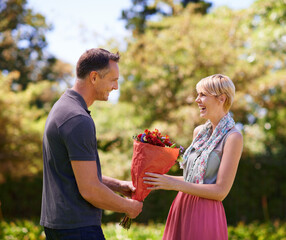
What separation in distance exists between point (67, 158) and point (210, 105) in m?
1.24

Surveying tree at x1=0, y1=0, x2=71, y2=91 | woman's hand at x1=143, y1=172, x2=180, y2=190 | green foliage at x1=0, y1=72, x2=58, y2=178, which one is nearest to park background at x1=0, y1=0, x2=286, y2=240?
green foliage at x1=0, y1=72, x2=58, y2=178

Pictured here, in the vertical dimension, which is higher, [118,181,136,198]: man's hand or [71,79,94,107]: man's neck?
[71,79,94,107]: man's neck

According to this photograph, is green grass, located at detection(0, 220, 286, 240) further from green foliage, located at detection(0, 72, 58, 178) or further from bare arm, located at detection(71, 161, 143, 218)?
bare arm, located at detection(71, 161, 143, 218)

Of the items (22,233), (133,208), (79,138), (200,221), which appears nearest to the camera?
(79,138)

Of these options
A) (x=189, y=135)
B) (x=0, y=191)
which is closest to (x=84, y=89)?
(x=189, y=135)

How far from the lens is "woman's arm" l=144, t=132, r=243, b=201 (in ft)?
9.08

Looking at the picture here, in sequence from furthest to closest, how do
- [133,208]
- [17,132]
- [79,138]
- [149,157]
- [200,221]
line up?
[17,132]
[200,221]
[149,157]
[133,208]
[79,138]

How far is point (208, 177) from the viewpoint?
2904 millimetres

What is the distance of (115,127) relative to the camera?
9859 millimetres

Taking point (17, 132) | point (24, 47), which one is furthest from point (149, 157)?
point (24, 47)

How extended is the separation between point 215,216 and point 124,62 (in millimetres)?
7984

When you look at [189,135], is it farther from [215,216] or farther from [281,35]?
[215,216]

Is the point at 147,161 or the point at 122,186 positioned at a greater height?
the point at 147,161

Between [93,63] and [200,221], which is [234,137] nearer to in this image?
[200,221]
